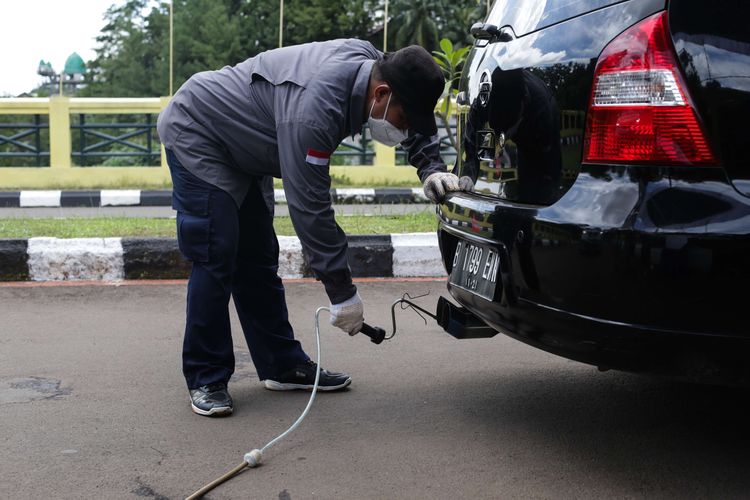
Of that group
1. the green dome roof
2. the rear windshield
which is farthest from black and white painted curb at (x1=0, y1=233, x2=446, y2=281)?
the green dome roof

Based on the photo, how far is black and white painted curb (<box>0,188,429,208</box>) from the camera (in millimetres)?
10125

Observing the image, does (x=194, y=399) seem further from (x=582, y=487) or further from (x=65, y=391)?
(x=582, y=487)

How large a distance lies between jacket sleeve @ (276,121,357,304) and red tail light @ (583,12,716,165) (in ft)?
2.59

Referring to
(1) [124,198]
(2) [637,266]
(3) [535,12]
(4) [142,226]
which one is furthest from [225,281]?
(1) [124,198]

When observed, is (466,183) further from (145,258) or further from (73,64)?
(73,64)

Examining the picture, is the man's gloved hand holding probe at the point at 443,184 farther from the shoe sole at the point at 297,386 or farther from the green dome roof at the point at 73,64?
the green dome roof at the point at 73,64

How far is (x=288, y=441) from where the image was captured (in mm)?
2812

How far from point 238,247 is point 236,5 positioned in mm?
52293

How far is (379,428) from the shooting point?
2.92 m

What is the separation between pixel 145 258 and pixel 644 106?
3.63m

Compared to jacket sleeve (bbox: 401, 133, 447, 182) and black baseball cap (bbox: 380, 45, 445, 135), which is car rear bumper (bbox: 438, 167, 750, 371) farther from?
jacket sleeve (bbox: 401, 133, 447, 182)

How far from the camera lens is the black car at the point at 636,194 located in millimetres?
2129

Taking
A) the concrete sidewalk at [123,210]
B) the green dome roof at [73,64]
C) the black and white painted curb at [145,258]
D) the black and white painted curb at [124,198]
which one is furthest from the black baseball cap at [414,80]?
the green dome roof at [73,64]

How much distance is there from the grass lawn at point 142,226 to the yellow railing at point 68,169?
5.09 meters
